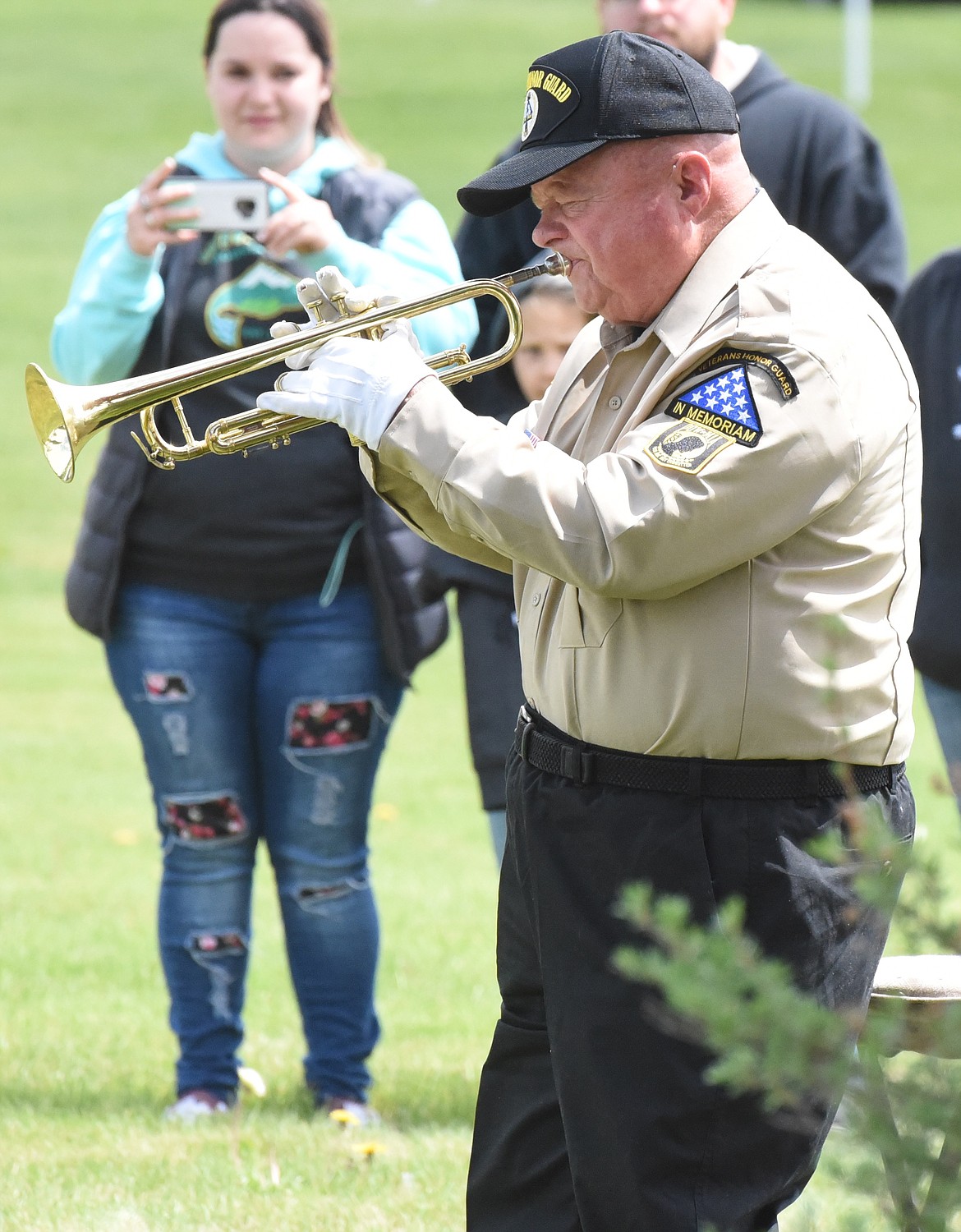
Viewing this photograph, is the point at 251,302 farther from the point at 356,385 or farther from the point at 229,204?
the point at 356,385

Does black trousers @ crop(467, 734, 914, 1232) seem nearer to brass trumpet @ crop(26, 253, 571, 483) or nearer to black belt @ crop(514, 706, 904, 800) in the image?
black belt @ crop(514, 706, 904, 800)

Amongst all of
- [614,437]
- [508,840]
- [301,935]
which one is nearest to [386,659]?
[301,935]

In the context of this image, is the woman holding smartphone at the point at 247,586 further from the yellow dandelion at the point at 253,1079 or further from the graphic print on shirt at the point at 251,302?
the yellow dandelion at the point at 253,1079

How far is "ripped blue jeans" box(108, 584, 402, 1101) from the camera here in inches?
167

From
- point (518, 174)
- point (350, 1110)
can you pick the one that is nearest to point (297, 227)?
point (518, 174)

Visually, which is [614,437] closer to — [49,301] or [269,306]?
[269,306]

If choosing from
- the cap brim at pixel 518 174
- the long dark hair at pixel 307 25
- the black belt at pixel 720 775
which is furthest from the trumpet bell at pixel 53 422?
the long dark hair at pixel 307 25

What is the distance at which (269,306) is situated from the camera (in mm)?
4145

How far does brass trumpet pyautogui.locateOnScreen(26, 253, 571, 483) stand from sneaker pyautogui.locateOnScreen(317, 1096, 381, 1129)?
1734 mm

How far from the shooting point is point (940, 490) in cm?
447

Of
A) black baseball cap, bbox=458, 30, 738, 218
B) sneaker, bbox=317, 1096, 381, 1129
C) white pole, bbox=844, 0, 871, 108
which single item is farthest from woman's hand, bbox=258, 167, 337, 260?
white pole, bbox=844, 0, 871, 108

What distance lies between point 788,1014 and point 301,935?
2.87 metres

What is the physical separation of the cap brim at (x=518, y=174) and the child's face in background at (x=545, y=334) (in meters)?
1.40

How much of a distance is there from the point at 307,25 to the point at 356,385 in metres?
1.92
